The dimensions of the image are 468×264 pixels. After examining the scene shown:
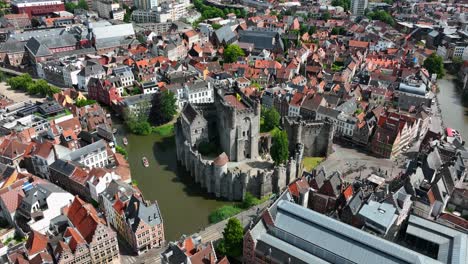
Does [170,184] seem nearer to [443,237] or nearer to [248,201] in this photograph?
[248,201]

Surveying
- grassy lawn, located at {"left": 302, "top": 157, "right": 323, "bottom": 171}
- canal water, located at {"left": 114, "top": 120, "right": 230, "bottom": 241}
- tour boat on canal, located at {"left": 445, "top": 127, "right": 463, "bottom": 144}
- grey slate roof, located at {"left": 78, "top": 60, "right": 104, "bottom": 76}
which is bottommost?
canal water, located at {"left": 114, "top": 120, "right": 230, "bottom": 241}

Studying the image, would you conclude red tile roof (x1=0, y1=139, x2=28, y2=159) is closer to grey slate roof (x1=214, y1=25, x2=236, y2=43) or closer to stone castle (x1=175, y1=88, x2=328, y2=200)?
stone castle (x1=175, y1=88, x2=328, y2=200)

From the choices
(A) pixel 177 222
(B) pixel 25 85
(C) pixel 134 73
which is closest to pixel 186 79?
(C) pixel 134 73

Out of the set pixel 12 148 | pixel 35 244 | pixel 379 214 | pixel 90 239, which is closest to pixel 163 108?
pixel 12 148

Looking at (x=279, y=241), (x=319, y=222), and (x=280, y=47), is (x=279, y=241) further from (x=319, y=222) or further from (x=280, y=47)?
(x=280, y=47)

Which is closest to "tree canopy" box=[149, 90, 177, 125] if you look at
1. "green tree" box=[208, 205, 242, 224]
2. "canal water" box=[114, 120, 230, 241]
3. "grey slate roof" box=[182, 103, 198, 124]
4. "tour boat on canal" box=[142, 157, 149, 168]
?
"canal water" box=[114, 120, 230, 241]

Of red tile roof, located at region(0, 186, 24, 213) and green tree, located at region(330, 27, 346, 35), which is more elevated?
green tree, located at region(330, 27, 346, 35)
